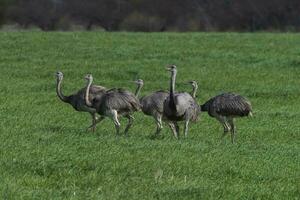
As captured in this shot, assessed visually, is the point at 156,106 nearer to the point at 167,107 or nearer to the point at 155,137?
the point at 167,107

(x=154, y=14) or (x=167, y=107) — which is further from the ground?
(x=154, y=14)

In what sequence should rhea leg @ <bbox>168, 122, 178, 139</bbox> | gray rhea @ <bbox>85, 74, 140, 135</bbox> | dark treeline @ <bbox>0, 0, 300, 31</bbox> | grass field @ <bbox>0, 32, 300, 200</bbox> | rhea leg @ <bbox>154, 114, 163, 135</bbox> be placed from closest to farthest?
grass field @ <bbox>0, 32, 300, 200</bbox> < gray rhea @ <bbox>85, 74, 140, 135</bbox> < rhea leg @ <bbox>154, 114, 163, 135</bbox> < rhea leg @ <bbox>168, 122, 178, 139</bbox> < dark treeline @ <bbox>0, 0, 300, 31</bbox>

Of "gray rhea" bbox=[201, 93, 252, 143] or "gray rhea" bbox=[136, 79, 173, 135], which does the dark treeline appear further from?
"gray rhea" bbox=[136, 79, 173, 135]

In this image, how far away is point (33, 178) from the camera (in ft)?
34.2

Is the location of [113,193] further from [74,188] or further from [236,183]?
[236,183]

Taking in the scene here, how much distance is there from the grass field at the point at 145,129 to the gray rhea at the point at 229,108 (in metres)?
0.44

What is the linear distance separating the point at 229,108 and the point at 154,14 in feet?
153

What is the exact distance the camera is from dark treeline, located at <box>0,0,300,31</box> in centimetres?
5781

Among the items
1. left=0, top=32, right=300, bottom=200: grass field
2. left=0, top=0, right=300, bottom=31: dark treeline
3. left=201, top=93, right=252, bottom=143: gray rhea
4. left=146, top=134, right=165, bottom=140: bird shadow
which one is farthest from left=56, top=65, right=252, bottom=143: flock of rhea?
left=0, top=0, right=300, bottom=31: dark treeline

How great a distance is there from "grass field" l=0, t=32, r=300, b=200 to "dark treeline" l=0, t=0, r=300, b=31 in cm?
2405

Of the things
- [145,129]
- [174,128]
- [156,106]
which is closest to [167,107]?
[156,106]

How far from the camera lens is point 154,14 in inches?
2421

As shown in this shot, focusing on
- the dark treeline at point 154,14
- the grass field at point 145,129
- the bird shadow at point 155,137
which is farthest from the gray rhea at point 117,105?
the dark treeline at point 154,14

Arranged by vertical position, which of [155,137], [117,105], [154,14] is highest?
[154,14]
